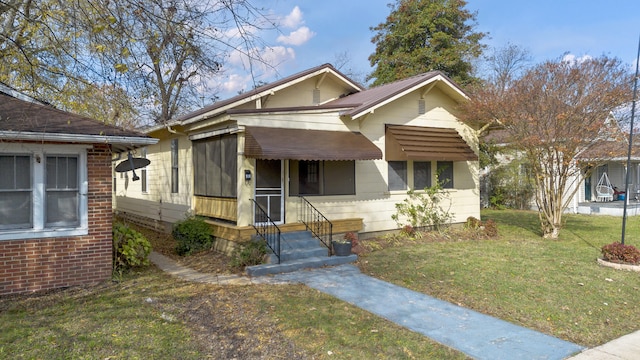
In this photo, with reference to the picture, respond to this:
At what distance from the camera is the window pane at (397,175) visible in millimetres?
12680

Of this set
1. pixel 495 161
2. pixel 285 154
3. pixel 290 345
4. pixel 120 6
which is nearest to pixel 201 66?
pixel 120 6

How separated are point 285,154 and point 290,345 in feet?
16.2

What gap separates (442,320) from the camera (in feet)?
19.3

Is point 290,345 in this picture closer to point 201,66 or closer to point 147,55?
point 201,66

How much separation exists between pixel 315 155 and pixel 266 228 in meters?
2.06

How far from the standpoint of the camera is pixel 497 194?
23828 mm

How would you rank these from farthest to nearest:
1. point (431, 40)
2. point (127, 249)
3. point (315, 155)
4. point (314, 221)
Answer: point (431, 40), point (314, 221), point (315, 155), point (127, 249)

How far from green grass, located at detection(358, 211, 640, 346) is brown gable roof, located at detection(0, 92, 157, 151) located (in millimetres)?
5656

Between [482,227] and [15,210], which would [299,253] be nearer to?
[15,210]

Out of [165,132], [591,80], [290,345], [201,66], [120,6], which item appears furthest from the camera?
[165,132]

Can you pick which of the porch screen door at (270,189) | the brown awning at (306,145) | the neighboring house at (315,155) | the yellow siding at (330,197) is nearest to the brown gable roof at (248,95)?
the neighboring house at (315,155)

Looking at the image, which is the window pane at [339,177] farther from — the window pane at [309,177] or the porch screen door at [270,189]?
the porch screen door at [270,189]

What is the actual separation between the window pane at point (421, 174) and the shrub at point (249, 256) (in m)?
6.12

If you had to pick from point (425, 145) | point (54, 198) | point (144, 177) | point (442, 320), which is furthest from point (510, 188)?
point (54, 198)
